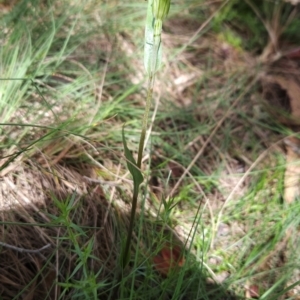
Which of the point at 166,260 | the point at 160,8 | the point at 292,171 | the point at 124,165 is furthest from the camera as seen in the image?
the point at 292,171

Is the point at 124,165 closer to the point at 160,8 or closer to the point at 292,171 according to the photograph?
the point at 292,171

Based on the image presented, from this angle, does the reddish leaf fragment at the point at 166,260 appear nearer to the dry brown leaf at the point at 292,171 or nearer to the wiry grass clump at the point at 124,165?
the wiry grass clump at the point at 124,165

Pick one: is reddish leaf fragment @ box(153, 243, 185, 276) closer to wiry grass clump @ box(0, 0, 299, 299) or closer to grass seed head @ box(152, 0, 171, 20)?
wiry grass clump @ box(0, 0, 299, 299)

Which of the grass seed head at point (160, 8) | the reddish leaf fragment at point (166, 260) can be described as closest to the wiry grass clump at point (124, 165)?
the reddish leaf fragment at point (166, 260)

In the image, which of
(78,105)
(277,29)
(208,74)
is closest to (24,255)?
(78,105)

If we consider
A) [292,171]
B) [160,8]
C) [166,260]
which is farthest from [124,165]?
[160,8]

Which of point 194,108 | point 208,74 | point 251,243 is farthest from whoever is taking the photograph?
point 208,74

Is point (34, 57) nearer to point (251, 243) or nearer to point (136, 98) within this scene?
point (136, 98)

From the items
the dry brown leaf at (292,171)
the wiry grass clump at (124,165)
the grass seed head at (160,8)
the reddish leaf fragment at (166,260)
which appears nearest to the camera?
the grass seed head at (160,8)

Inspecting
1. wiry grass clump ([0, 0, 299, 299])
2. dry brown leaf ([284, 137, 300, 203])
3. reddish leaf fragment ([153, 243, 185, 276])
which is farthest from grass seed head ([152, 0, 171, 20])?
dry brown leaf ([284, 137, 300, 203])
